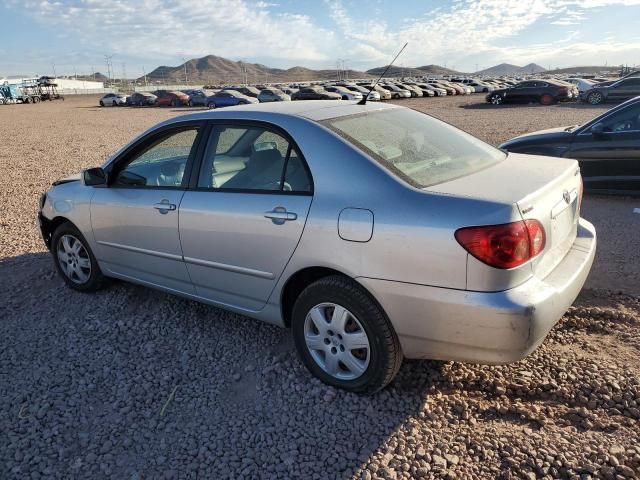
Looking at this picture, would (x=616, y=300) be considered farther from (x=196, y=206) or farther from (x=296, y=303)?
(x=196, y=206)

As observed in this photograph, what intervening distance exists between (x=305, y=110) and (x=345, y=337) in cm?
150

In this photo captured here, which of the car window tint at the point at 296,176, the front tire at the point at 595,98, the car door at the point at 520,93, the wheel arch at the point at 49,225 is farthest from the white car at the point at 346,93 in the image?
the car window tint at the point at 296,176

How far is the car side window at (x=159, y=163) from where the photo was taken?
156 inches

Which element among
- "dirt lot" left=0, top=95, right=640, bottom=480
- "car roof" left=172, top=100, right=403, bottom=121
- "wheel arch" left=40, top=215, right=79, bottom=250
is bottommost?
"dirt lot" left=0, top=95, right=640, bottom=480

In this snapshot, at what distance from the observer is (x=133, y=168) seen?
428 cm

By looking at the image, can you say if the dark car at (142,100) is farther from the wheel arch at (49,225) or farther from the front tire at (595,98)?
the wheel arch at (49,225)

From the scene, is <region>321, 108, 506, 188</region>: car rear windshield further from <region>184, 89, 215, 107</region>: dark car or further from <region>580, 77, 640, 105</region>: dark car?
Result: <region>184, 89, 215, 107</region>: dark car

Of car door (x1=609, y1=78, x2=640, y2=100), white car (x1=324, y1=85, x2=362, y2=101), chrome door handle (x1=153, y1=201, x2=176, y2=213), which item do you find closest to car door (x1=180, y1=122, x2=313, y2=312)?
chrome door handle (x1=153, y1=201, x2=176, y2=213)

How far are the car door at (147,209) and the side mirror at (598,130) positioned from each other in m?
5.49

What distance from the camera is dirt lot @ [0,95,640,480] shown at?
2598mm

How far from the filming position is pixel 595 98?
28.7 m

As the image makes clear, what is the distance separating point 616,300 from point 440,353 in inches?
86.0

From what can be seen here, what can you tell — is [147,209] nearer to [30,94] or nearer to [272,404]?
[272,404]

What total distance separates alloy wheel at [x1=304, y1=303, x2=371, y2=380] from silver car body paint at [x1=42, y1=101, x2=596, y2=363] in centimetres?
25
